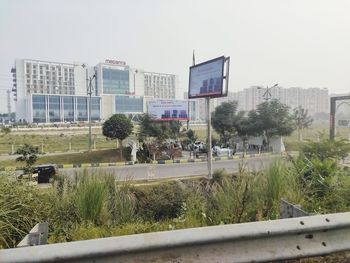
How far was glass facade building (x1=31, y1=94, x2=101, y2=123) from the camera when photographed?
8950cm

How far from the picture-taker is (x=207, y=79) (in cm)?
1546

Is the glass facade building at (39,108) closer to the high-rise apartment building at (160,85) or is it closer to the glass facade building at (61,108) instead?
the glass facade building at (61,108)

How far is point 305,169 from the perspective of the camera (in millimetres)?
4609

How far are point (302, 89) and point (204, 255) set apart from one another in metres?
121

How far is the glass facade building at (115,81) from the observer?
343ft

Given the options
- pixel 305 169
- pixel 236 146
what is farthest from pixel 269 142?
pixel 305 169

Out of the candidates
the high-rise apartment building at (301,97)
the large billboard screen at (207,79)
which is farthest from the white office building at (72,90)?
the large billboard screen at (207,79)

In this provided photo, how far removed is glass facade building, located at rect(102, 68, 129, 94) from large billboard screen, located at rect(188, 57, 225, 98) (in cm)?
9123

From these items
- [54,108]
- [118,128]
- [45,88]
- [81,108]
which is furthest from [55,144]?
[45,88]

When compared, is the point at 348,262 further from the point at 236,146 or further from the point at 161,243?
the point at 236,146

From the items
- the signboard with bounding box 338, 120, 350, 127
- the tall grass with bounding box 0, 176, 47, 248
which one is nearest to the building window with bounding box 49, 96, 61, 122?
the signboard with bounding box 338, 120, 350, 127

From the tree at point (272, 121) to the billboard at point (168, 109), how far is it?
750 centimetres

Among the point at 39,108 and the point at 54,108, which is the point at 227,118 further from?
the point at 39,108

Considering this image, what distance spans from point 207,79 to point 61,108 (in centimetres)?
8676
